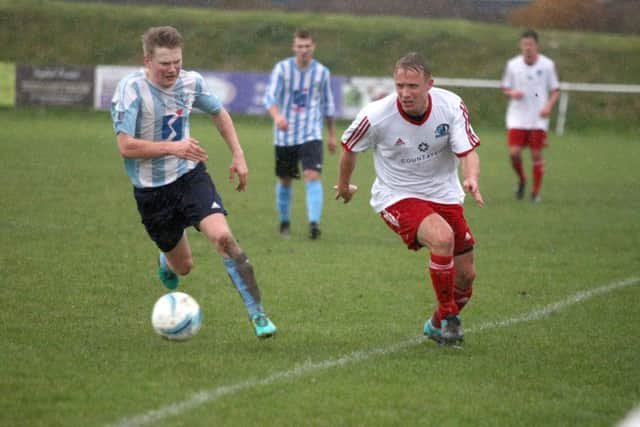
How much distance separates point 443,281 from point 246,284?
1190 millimetres

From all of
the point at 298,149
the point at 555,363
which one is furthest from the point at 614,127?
the point at 555,363

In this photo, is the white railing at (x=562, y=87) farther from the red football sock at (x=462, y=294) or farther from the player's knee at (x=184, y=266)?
the red football sock at (x=462, y=294)

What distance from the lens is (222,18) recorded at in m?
36.6

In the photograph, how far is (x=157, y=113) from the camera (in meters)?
6.41

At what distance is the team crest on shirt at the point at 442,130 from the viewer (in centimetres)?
639

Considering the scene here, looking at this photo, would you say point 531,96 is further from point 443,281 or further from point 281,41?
point 281,41

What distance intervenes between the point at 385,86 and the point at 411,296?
20193 millimetres

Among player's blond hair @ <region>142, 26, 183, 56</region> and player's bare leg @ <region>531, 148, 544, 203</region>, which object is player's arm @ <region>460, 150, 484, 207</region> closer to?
player's blond hair @ <region>142, 26, 183, 56</region>

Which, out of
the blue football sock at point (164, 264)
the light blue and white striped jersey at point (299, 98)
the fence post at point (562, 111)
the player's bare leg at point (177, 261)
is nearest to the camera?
the player's bare leg at point (177, 261)

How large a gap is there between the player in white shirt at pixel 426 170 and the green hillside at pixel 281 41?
88.6ft


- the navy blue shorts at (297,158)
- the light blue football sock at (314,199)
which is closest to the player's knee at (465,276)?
the light blue football sock at (314,199)

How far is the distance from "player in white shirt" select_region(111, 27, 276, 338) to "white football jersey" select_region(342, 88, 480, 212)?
846mm

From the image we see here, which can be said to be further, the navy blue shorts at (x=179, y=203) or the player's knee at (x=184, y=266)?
the player's knee at (x=184, y=266)

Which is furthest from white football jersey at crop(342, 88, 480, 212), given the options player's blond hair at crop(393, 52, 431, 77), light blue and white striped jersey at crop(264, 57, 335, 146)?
light blue and white striped jersey at crop(264, 57, 335, 146)
